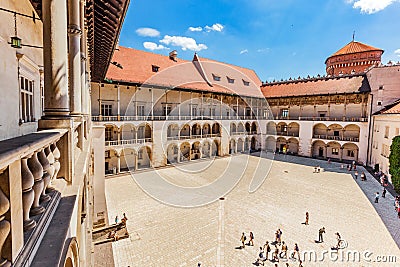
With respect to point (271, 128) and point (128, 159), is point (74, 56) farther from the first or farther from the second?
point (271, 128)

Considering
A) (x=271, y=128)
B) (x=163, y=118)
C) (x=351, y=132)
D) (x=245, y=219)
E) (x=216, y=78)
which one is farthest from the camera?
(x=271, y=128)

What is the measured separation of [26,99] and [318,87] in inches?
1366

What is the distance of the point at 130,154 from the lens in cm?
2350

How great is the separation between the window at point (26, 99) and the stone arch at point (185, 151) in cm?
2264

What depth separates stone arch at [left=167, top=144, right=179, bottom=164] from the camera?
1036 inches

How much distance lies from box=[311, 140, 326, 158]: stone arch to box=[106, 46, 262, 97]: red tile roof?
11.1 m

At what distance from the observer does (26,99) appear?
519 centimetres

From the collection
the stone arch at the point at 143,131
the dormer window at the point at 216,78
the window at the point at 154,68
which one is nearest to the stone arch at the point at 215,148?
the dormer window at the point at 216,78

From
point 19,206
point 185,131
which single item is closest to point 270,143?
point 185,131

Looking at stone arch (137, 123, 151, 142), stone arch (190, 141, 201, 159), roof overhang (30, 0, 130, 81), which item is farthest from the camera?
stone arch (190, 141, 201, 159)

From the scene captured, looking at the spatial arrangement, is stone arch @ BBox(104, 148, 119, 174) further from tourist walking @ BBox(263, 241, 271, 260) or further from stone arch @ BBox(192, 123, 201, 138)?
tourist walking @ BBox(263, 241, 271, 260)

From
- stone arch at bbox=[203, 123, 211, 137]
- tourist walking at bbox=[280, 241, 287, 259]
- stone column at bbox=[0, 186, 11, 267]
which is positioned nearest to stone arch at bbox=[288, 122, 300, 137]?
stone arch at bbox=[203, 123, 211, 137]

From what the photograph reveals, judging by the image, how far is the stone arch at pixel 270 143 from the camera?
3680cm

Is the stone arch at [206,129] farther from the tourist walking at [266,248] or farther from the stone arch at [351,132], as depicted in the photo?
the tourist walking at [266,248]
